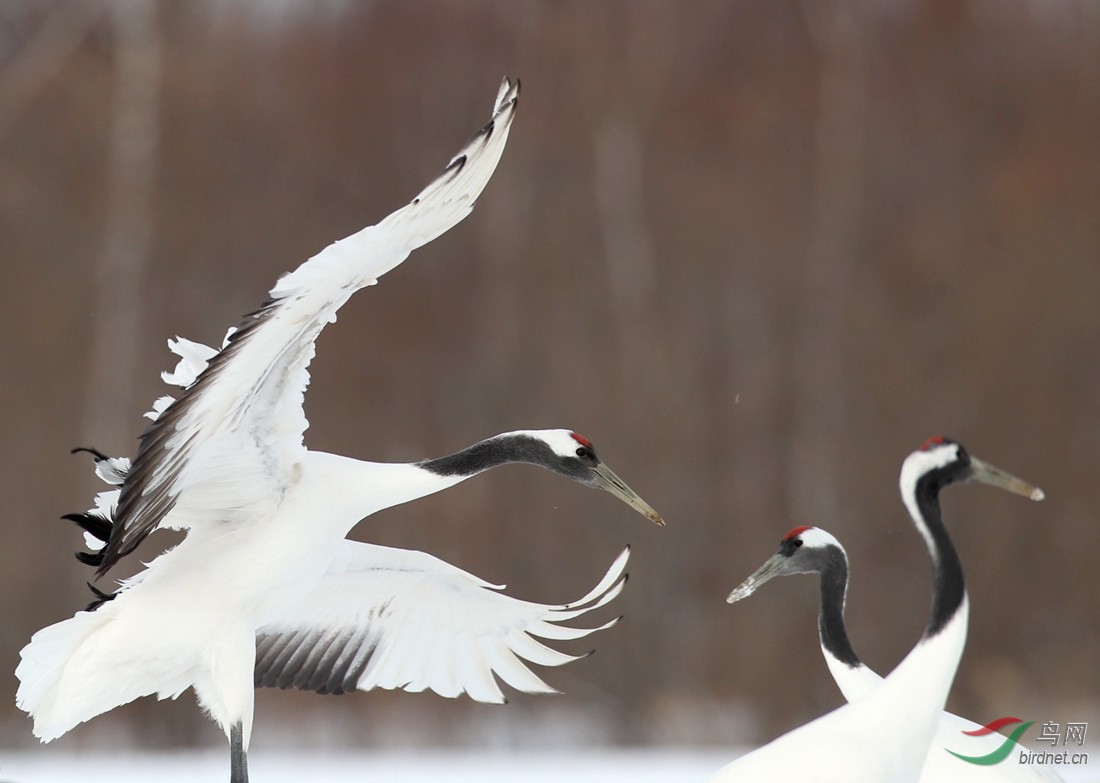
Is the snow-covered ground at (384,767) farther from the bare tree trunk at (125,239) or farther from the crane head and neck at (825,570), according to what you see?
the crane head and neck at (825,570)

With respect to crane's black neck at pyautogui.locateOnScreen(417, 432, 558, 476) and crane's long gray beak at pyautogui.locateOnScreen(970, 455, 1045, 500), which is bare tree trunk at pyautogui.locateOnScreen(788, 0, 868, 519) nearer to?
crane's black neck at pyautogui.locateOnScreen(417, 432, 558, 476)

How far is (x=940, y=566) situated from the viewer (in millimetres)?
2686

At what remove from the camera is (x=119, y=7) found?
297 inches

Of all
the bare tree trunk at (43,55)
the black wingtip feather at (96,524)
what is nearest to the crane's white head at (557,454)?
the black wingtip feather at (96,524)

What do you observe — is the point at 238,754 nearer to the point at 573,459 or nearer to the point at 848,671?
the point at 573,459

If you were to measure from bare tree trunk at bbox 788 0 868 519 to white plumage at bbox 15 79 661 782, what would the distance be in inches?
151

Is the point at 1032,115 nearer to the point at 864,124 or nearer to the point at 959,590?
the point at 864,124

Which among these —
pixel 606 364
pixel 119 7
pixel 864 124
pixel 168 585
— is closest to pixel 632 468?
pixel 606 364

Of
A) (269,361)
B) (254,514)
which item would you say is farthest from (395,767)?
(269,361)

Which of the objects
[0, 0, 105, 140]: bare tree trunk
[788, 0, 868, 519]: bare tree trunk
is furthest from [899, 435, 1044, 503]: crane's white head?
[0, 0, 105, 140]: bare tree trunk

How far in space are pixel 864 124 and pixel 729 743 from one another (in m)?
3.35

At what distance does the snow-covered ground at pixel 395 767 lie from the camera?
5613 millimetres

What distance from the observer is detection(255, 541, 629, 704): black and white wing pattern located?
146 inches

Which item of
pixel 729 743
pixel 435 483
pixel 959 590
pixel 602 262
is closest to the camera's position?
pixel 959 590
